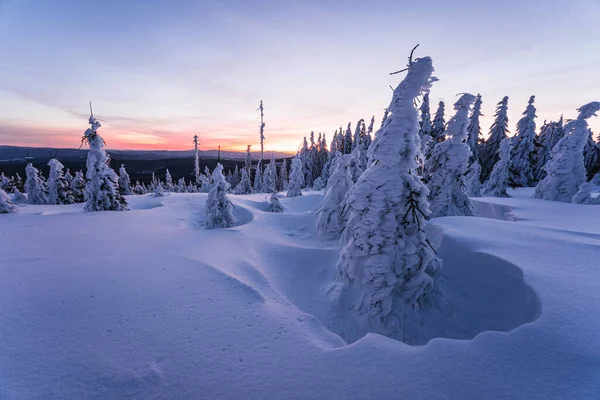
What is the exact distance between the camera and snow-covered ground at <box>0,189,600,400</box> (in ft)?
8.94

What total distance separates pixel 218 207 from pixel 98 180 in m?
8.42

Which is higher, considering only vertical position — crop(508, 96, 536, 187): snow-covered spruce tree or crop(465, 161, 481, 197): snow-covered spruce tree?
crop(508, 96, 536, 187): snow-covered spruce tree

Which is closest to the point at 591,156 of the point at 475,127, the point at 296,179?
the point at 475,127

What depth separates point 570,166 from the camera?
17.8m

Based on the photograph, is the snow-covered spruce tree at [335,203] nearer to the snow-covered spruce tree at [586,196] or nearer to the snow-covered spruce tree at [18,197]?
the snow-covered spruce tree at [586,196]

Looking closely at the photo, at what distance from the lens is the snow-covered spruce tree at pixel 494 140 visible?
3819 cm

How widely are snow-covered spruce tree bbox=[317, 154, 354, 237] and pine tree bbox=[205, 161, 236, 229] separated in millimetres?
6021

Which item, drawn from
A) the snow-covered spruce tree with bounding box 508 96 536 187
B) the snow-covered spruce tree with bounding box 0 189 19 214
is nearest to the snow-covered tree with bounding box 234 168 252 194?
the snow-covered spruce tree with bounding box 0 189 19 214

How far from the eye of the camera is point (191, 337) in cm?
363

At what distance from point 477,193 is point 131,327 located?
32171mm

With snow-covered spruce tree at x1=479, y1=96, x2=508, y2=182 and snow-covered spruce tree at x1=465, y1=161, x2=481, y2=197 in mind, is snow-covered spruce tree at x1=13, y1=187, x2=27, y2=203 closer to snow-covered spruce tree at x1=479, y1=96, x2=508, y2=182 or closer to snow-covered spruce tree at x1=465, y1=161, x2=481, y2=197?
snow-covered spruce tree at x1=465, y1=161, x2=481, y2=197

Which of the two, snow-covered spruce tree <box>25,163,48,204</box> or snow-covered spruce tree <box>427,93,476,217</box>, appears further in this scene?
snow-covered spruce tree <box>25,163,48,204</box>

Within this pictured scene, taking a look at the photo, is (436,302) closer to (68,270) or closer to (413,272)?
(413,272)

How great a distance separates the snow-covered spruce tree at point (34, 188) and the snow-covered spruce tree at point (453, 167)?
4529 cm
